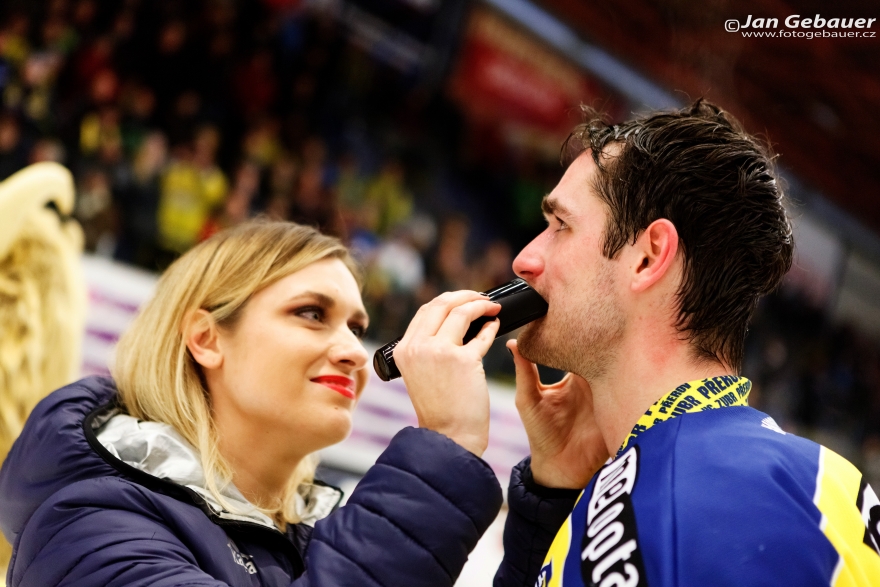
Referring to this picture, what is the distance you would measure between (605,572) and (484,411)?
31cm

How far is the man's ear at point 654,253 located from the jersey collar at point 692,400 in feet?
0.60

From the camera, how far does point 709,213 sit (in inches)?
53.5

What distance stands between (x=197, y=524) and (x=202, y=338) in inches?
20.8

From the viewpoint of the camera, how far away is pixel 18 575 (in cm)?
144

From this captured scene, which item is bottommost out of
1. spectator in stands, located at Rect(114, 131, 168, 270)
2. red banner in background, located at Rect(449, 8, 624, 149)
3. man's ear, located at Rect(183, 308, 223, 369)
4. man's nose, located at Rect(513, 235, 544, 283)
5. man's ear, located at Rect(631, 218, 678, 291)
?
spectator in stands, located at Rect(114, 131, 168, 270)

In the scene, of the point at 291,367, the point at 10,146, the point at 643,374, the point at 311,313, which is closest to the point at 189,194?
the point at 10,146

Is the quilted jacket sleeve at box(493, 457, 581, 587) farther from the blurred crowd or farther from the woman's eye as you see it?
the blurred crowd

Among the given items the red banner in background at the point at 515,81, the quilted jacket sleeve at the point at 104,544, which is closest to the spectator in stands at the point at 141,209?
the red banner in background at the point at 515,81

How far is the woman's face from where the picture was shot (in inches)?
67.2

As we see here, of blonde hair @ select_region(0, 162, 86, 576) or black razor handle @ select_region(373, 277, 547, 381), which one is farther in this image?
blonde hair @ select_region(0, 162, 86, 576)

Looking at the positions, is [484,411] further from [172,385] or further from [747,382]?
[172,385]

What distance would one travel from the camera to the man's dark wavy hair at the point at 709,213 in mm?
1361

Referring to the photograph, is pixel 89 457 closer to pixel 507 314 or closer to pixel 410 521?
pixel 410 521

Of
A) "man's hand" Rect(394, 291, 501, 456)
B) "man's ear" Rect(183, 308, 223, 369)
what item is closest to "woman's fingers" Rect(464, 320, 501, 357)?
"man's hand" Rect(394, 291, 501, 456)
